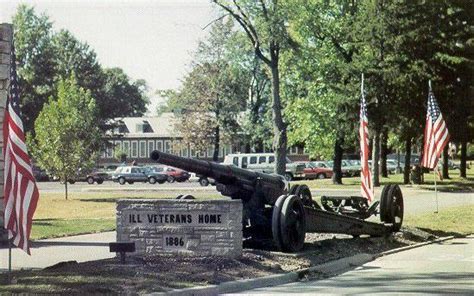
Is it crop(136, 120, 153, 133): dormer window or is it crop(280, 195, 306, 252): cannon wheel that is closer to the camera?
crop(280, 195, 306, 252): cannon wheel

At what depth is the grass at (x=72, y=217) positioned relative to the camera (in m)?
21.5

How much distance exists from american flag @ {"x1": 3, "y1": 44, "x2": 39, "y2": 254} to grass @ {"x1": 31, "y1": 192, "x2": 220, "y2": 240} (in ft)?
25.4

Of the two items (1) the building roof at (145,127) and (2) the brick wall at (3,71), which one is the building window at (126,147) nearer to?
(1) the building roof at (145,127)

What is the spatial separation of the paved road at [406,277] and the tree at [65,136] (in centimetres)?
2567

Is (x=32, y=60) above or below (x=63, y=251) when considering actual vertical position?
above

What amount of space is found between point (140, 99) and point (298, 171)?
1963 inches

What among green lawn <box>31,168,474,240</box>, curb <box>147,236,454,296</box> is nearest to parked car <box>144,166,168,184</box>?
green lawn <box>31,168,474,240</box>

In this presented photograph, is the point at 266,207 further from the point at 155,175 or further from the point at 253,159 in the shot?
the point at 155,175

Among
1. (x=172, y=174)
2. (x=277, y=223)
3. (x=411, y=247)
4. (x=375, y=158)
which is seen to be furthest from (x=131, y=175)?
(x=277, y=223)

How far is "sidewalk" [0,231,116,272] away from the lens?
1446 cm

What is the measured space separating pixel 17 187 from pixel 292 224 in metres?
5.07

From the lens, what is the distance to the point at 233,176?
1473 cm

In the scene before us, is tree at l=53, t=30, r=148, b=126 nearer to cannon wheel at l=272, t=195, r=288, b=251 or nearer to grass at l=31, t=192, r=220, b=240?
grass at l=31, t=192, r=220, b=240

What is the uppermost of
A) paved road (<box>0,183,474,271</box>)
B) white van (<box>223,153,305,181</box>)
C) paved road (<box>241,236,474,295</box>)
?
white van (<box>223,153,305,181</box>)
